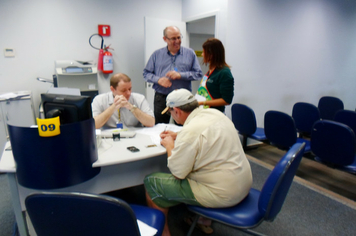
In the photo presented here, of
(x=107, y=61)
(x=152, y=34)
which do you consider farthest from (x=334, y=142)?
(x=107, y=61)

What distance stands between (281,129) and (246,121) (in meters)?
0.50

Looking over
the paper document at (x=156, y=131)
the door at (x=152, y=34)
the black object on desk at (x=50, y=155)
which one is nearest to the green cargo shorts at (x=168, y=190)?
the paper document at (x=156, y=131)

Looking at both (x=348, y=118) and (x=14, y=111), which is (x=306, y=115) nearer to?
(x=348, y=118)

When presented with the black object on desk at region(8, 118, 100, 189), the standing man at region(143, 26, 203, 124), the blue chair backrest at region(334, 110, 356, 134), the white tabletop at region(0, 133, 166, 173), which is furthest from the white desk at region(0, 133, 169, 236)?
the blue chair backrest at region(334, 110, 356, 134)

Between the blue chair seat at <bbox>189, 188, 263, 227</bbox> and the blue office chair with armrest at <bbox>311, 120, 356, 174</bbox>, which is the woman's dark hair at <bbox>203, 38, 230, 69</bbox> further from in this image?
the blue chair seat at <bbox>189, 188, 263, 227</bbox>

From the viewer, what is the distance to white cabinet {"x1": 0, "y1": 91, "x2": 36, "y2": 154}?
275 centimetres

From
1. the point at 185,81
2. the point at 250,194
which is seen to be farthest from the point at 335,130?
the point at 185,81

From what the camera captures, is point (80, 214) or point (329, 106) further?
point (329, 106)

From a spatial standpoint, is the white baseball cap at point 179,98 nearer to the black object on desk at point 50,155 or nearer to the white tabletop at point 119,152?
the white tabletop at point 119,152

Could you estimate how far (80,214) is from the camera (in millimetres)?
717

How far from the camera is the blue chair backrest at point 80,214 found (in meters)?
0.69

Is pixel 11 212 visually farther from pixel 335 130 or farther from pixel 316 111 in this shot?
pixel 316 111

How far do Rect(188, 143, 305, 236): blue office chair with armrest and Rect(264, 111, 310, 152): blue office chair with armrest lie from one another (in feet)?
3.90

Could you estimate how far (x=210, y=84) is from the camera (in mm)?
2355
